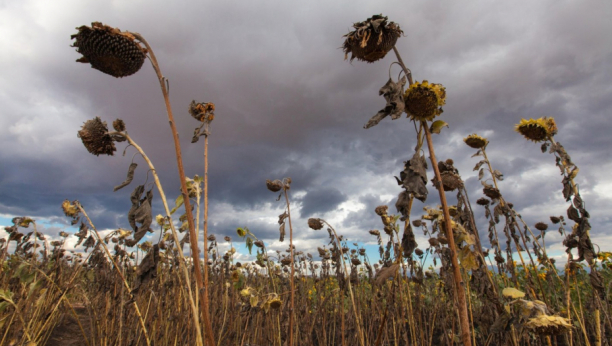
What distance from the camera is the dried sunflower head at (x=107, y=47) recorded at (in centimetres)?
127

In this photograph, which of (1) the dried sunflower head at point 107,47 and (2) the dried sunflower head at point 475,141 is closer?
(1) the dried sunflower head at point 107,47


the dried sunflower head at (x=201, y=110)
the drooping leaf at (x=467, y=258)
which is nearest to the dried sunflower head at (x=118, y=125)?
the dried sunflower head at (x=201, y=110)

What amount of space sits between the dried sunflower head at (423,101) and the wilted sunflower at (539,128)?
2.07m

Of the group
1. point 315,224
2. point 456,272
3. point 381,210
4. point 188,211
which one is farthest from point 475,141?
point 188,211

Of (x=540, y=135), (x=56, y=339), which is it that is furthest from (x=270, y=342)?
(x=540, y=135)

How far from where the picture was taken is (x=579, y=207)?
251 cm

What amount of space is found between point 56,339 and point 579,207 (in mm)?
5155

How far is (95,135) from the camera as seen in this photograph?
138 centimetres

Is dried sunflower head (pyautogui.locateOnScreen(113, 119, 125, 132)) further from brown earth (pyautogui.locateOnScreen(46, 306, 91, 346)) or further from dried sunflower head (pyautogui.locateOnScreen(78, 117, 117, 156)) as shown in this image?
brown earth (pyautogui.locateOnScreen(46, 306, 91, 346))

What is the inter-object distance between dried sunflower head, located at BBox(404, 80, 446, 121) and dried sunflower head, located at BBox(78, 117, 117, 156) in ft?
4.38

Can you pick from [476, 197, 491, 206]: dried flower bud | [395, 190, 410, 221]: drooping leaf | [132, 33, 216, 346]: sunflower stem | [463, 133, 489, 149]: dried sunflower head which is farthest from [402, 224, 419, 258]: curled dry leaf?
[476, 197, 491, 206]: dried flower bud

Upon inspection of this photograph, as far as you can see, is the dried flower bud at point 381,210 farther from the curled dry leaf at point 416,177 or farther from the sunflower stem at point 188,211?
the sunflower stem at point 188,211

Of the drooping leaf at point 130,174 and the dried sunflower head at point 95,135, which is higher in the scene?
the dried sunflower head at point 95,135

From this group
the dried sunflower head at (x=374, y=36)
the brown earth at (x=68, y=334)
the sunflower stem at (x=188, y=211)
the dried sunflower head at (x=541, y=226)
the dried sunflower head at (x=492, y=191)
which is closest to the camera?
the sunflower stem at (x=188, y=211)
